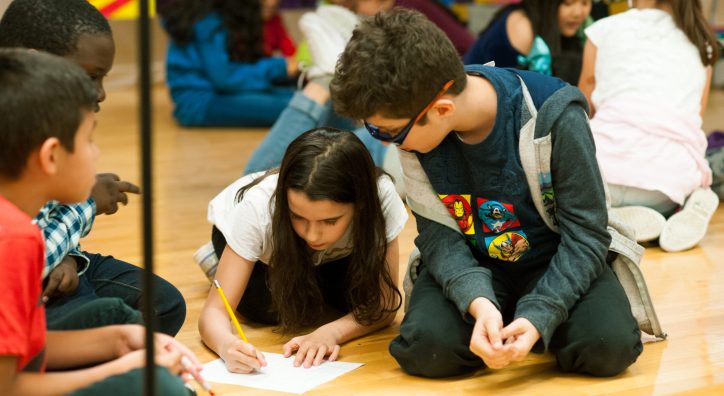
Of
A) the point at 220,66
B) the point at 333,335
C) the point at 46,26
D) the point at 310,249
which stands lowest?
the point at 220,66

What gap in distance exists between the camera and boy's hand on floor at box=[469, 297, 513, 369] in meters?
1.64

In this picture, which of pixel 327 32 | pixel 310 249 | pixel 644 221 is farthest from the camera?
pixel 327 32

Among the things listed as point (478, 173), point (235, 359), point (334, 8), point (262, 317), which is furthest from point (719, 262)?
point (334, 8)

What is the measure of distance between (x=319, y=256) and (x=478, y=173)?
386mm

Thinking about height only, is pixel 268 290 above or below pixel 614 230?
below

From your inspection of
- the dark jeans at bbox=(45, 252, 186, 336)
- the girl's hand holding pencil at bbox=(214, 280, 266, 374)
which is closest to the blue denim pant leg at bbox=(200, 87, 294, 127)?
the dark jeans at bbox=(45, 252, 186, 336)

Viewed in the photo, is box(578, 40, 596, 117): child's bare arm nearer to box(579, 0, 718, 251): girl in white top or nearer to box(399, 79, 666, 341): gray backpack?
box(579, 0, 718, 251): girl in white top

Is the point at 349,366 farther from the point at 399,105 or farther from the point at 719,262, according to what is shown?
Answer: the point at 719,262

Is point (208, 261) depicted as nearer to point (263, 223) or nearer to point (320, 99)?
point (263, 223)

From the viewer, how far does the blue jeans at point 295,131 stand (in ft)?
10.00

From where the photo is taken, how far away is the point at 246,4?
4594 millimetres

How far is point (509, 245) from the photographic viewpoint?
72.7 inches

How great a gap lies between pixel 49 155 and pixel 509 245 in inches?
34.5

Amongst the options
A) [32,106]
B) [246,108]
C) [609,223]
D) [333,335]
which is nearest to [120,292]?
[333,335]
